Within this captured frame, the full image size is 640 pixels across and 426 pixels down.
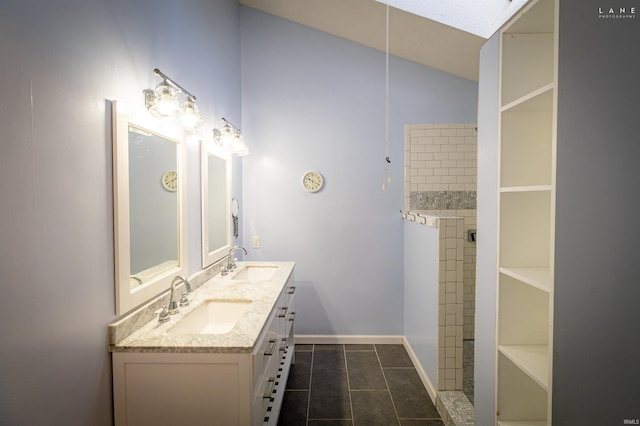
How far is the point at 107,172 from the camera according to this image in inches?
46.7

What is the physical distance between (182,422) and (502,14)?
117 inches

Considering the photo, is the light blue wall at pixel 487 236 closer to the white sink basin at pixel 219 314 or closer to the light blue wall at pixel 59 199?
the white sink basin at pixel 219 314

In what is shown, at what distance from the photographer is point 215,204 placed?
2.38 m

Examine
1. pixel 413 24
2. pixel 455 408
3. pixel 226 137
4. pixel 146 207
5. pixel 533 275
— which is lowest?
pixel 455 408

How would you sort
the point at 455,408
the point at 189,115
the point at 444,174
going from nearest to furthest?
the point at 189,115, the point at 455,408, the point at 444,174

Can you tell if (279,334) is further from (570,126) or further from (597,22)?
(597,22)

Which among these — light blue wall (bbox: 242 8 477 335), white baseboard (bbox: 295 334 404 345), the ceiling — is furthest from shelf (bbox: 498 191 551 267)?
white baseboard (bbox: 295 334 404 345)

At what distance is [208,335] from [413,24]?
267cm

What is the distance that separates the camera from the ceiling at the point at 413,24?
2320 mm

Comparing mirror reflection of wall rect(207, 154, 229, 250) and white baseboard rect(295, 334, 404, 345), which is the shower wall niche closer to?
white baseboard rect(295, 334, 404, 345)

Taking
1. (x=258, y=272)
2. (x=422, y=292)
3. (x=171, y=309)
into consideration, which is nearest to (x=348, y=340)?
(x=422, y=292)

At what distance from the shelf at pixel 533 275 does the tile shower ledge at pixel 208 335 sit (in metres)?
1.05

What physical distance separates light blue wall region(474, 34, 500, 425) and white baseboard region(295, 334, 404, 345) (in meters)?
1.63

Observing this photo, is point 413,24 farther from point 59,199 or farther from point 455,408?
point 455,408
